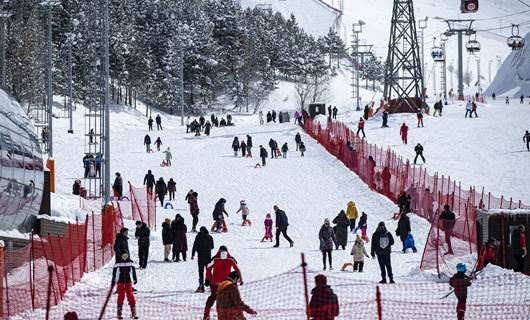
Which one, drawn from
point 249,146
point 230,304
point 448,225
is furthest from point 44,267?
point 249,146

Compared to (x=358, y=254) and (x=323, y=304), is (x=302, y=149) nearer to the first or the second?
(x=358, y=254)

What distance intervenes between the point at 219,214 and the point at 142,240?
6.64m

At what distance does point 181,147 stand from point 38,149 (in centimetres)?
2704

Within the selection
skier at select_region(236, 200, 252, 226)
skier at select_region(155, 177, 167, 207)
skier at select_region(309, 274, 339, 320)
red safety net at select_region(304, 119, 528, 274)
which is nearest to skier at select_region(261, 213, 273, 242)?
skier at select_region(236, 200, 252, 226)

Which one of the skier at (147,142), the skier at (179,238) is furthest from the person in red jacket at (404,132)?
the skier at (179,238)

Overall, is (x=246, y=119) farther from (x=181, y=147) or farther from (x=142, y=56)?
(x=181, y=147)

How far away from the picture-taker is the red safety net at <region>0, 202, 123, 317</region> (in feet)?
46.9

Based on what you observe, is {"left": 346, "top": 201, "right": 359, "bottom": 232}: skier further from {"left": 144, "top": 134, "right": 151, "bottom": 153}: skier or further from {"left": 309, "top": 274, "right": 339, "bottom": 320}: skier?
{"left": 144, "top": 134, "right": 151, "bottom": 153}: skier

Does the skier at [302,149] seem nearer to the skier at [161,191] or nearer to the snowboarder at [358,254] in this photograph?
the skier at [161,191]

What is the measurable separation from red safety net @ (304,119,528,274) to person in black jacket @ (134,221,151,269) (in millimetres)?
5972

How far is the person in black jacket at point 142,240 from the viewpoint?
20.2 meters

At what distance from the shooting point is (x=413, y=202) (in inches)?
1190

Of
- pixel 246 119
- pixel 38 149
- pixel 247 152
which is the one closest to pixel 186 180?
pixel 247 152

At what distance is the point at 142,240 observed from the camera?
2023cm
